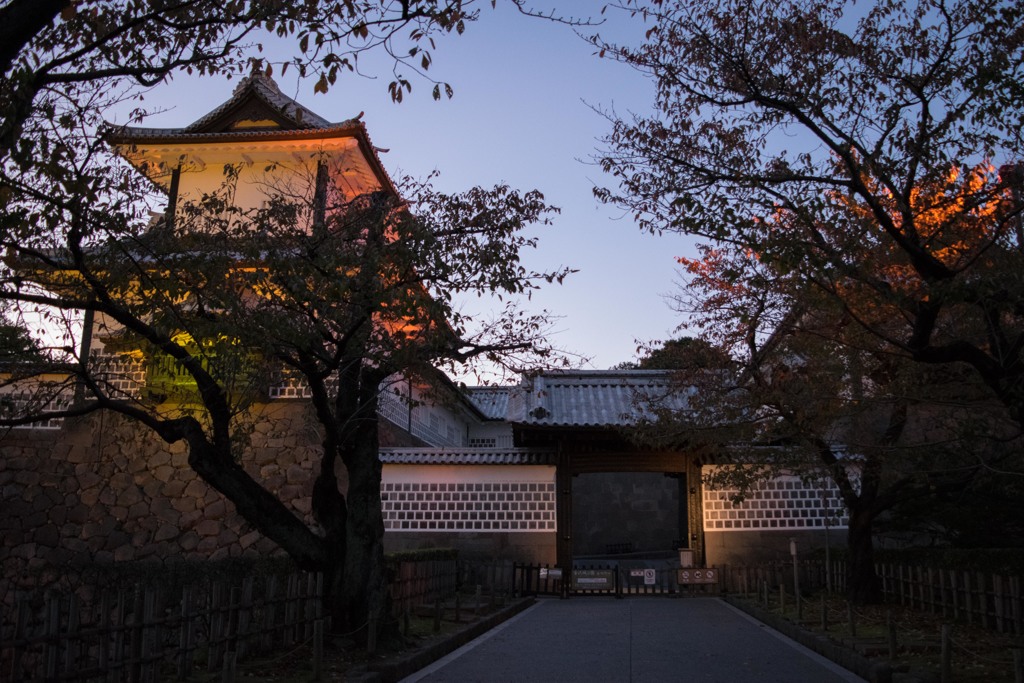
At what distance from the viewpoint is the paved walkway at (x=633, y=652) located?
31.1 feet

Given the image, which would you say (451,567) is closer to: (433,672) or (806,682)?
(433,672)

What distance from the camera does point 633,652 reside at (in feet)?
36.8

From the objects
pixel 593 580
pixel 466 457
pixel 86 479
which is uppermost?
pixel 466 457

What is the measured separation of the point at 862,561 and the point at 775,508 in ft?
17.9

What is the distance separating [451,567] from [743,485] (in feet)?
20.9

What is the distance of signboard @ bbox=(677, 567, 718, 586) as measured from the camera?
65.4ft

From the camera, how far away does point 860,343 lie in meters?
12.2

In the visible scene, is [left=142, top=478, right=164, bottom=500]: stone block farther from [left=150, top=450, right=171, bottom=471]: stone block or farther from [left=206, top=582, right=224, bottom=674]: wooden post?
[left=206, top=582, right=224, bottom=674]: wooden post

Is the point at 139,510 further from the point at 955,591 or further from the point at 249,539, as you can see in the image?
the point at 955,591

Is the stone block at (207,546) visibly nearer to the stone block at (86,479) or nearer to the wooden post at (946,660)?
the stone block at (86,479)

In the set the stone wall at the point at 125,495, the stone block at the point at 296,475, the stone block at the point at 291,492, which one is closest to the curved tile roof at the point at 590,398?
the stone block at the point at 296,475

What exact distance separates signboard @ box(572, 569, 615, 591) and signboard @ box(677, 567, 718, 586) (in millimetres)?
1790

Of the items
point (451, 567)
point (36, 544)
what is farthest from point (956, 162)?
point (36, 544)

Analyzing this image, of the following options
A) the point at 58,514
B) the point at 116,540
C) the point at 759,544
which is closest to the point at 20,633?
the point at 116,540
